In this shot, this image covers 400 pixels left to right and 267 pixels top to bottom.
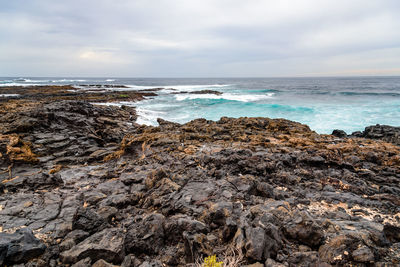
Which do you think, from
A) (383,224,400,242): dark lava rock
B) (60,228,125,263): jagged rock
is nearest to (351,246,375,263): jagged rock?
(383,224,400,242): dark lava rock

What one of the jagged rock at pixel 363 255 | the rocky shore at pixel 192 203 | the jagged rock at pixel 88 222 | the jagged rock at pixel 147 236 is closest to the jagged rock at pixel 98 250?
the rocky shore at pixel 192 203

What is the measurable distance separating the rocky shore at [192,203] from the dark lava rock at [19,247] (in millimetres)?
12

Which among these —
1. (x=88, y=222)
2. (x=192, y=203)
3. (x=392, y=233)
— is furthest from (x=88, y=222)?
(x=392, y=233)

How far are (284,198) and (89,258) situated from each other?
3.78 metres

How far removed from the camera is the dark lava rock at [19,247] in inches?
107

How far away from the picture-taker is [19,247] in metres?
2.82

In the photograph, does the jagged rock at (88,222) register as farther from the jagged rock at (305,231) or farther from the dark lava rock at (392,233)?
the dark lava rock at (392,233)

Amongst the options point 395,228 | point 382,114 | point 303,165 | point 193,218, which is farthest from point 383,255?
point 382,114

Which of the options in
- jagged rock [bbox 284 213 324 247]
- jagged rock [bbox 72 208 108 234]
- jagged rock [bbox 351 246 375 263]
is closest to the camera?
jagged rock [bbox 351 246 375 263]

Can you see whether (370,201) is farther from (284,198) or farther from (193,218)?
(193,218)

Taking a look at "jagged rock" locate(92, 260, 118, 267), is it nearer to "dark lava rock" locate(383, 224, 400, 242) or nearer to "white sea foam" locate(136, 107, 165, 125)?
"dark lava rock" locate(383, 224, 400, 242)

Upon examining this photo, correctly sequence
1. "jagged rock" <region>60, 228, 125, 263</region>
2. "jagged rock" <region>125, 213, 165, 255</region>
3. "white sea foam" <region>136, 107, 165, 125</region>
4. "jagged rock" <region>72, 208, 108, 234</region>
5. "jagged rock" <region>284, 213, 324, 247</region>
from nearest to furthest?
"jagged rock" <region>60, 228, 125, 263</region> < "jagged rock" <region>284, 213, 324, 247</region> < "jagged rock" <region>125, 213, 165, 255</region> < "jagged rock" <region>72, 208, 108, 234</region> < "white sea foam" <region>136, 107, 165, 125</region>

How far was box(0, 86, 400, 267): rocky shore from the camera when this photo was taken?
2855mm

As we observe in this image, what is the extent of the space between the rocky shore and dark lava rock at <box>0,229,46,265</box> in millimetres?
12
